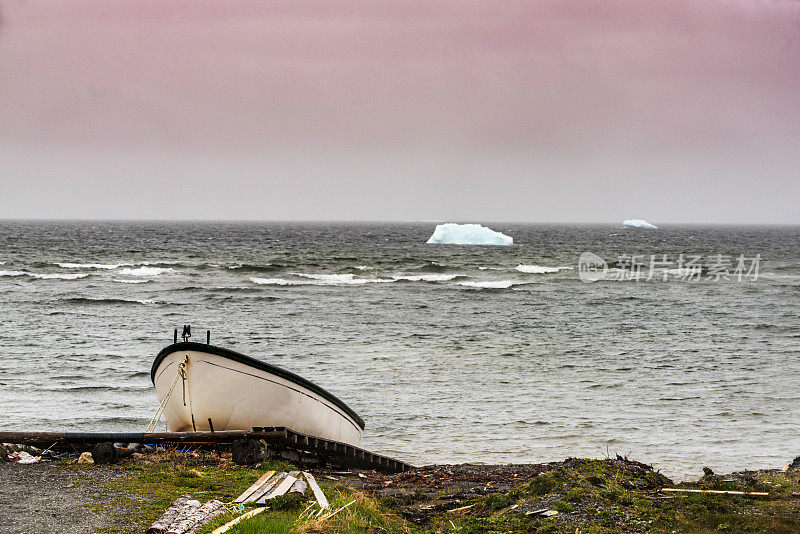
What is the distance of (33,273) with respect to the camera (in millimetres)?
55031

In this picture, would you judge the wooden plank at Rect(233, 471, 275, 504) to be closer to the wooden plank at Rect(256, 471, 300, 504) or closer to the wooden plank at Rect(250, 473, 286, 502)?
the wooden plank at Rect(250, 473, 286, 502)

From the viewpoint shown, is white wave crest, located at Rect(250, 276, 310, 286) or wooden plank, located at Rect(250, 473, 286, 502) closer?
wooden plank, located at Rect(250, 473, 286, 502)

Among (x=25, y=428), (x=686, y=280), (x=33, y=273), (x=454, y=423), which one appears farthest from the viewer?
(x=686, y=280)

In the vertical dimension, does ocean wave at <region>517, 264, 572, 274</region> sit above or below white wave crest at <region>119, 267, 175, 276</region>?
above

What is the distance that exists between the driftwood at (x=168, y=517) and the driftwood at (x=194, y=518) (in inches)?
2.6

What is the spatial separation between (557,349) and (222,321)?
1496 cm

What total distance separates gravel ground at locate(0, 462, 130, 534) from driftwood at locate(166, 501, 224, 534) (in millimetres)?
829

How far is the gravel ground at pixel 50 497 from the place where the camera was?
751 cm

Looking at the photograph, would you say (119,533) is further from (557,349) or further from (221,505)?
(557,349)

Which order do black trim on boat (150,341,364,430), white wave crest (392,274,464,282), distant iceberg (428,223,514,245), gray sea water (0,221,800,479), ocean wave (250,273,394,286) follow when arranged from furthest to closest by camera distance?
distant iceberg (428,223,514,245) → white wave crest (392,274,464,282) → ocean wave (250,273,394,286) → gray sea water (0,221,800,479) → black trim on boat (150,341,364,430)

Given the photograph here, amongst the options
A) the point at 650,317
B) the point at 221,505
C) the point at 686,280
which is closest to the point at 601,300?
the point at 650,317

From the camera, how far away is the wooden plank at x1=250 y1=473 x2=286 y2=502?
27.6ft

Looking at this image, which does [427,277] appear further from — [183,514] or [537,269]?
[183,514]

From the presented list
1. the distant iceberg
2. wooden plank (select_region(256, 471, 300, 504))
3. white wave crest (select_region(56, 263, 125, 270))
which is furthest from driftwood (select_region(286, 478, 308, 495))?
the distant iceberg
